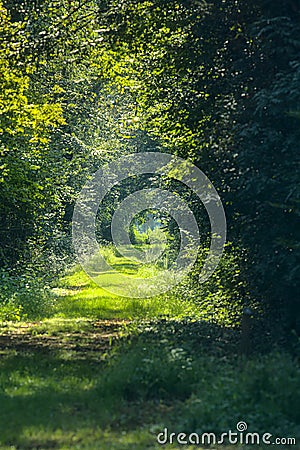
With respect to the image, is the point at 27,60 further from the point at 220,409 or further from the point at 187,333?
the point at 220,409

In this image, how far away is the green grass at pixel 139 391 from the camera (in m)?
7.43

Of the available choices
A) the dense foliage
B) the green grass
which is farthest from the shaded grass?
the dense foliage

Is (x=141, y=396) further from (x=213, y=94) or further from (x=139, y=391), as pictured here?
(x=213, y=94)

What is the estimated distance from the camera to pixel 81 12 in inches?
734

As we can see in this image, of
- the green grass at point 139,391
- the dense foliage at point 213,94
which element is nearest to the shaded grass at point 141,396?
the green grass at point 139,391

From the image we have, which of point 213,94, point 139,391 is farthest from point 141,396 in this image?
point 213,94

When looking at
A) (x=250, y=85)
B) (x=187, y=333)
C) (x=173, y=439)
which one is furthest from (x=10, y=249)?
(x=173, y=439)

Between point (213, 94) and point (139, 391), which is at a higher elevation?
point (213, 94)

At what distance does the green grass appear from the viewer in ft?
24.4

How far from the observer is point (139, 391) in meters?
9.00

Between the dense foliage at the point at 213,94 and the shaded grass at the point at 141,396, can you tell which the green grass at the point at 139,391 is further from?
the dense foliage at the point at 213,94

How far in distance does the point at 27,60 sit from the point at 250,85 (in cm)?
602

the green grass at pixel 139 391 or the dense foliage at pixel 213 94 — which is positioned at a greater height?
the dense foliage at pixel 213 94

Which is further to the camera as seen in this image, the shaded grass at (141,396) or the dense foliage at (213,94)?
the dense foliage at (213,94)
